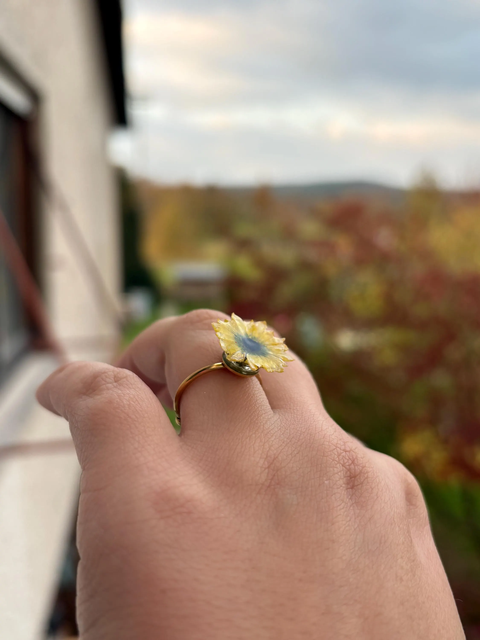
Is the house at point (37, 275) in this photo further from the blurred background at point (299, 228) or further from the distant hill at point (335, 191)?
the distant hill at point (335, 191)

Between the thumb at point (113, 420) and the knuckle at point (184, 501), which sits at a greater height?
the thumb at point (113, 420)

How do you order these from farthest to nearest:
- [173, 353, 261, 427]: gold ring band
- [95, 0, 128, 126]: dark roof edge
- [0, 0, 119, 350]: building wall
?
[95, 0, 128, 126]: dark roof edge
[0, 0, 119, 350]: building wall
[173, 353, 261, 427]: gold ring band

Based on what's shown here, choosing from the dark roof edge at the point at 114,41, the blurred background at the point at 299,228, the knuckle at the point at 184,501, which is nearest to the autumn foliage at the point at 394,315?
the blurred background at the point at 299,228

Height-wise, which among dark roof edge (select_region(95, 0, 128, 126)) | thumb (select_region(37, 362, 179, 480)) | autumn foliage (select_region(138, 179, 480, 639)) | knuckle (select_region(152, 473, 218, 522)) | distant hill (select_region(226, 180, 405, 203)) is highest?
dark roof edge (select_region(95, 0, 128, 126))

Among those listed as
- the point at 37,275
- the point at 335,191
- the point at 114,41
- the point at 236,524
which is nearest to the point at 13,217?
the point at 37,275

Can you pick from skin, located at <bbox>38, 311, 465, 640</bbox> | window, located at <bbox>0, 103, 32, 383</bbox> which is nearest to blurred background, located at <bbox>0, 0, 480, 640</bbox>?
window, located at <bbox>0, 103, 32, 383</bbox>

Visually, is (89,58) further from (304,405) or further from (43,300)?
(304,405)

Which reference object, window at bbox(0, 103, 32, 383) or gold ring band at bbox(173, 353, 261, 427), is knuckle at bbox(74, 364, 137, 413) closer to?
gold ring band at bbox(173, 353, 261, 427)
